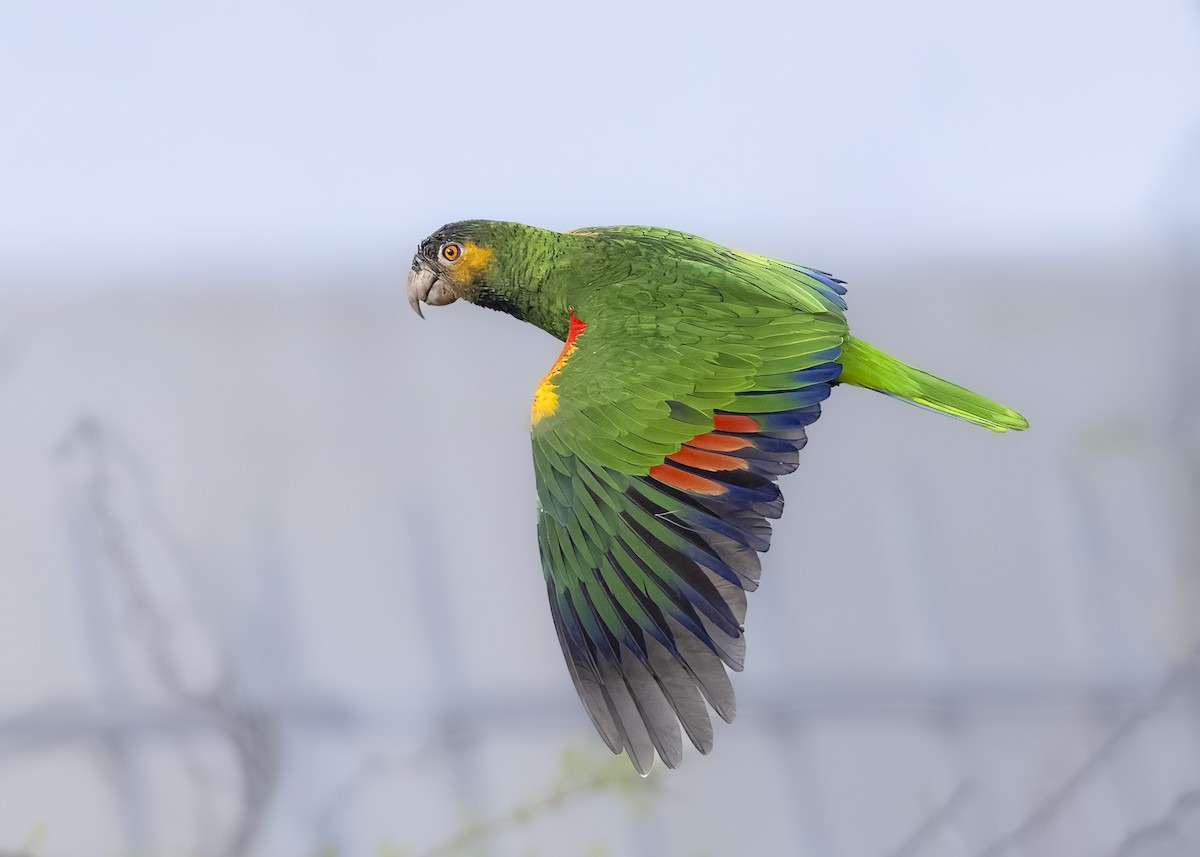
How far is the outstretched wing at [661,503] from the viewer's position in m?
1.11

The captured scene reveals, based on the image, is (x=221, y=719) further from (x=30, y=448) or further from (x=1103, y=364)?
(x=1103, y=364)

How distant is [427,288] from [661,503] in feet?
1.52

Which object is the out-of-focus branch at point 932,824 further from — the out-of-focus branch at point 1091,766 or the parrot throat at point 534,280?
the parrot throat at point 534,280

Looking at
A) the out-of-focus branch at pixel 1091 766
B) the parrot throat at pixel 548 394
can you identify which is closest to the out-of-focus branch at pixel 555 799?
the out-of-focus branch at pixel 1091 766

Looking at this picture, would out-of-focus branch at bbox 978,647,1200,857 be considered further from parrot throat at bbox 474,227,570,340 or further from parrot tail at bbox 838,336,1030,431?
parrot throat at bbox 474,227,570,340

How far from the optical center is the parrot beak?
Answer: 4.69 feet

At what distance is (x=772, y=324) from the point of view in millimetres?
1261

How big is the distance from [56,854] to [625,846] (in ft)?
3.13

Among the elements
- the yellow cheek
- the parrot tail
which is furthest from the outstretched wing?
A: the yellow cheek

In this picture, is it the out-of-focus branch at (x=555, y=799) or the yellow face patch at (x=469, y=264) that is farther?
the out-of-focus branch at (x=555, y=799)

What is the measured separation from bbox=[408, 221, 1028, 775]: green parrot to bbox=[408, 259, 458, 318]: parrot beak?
7.6 inches

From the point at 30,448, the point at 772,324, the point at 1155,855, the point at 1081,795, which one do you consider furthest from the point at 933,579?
the point at 30,448

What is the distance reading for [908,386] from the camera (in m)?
1.32

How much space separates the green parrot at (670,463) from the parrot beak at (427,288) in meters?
0.19
